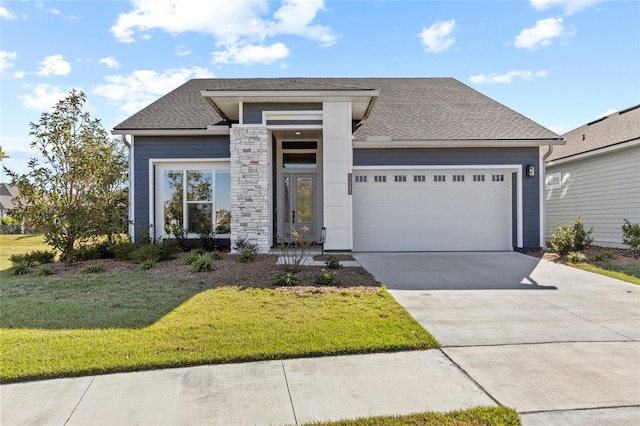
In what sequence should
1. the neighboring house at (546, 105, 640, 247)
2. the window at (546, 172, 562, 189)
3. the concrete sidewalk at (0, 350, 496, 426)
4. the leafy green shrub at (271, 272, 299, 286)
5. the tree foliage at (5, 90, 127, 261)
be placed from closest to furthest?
the concrete sidewalk at (0, 350, 496, 426) → the leafy green shrub at (271, 272, 299, 286) → the tree foliage at (5, 90, 127, 261) → the neighboring house at (546, 105, 640, 247) → the window at (546, 172, 562, 189)


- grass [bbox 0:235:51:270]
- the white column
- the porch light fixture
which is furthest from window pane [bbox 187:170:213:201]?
the porch light fixture

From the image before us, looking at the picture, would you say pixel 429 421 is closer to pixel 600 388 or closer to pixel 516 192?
pixel 600 388

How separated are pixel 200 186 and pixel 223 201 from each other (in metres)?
0.88

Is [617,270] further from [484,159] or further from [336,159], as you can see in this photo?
[336,159]

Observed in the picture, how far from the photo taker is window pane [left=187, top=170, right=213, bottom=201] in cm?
1194

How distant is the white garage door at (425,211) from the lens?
11.6 meters

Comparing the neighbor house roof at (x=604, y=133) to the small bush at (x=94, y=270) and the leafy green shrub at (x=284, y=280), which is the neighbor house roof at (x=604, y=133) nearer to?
the leafy green shrub at (x=284, y=280)

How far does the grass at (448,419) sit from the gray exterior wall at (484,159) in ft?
30.4

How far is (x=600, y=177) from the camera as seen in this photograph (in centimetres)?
1275

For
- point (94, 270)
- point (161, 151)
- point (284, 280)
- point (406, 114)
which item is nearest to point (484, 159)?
point (406, 114)

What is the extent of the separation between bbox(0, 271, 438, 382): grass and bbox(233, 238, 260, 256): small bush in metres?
3.44

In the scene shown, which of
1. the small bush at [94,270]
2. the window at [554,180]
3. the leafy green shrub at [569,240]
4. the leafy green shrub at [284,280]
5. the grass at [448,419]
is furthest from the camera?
the window at [554,180]

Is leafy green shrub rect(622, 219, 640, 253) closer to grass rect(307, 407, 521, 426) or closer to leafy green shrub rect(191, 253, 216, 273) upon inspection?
grass rect(307, 407, 521, 426)

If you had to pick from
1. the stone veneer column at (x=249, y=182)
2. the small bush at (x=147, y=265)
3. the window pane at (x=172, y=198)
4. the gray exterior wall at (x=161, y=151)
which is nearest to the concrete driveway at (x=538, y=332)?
the stone veneer column at (x=249, y=182)
